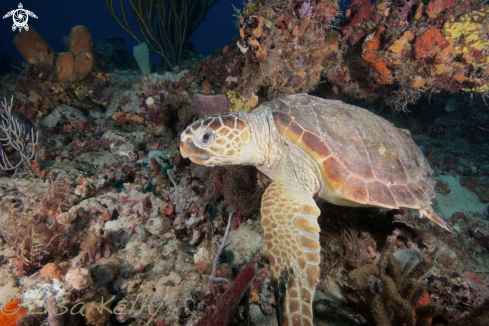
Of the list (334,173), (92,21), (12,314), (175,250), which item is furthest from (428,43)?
(92,21)

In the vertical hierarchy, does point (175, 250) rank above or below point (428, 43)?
below

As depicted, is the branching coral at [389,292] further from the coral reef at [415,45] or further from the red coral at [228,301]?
the coral reef at [415,45]

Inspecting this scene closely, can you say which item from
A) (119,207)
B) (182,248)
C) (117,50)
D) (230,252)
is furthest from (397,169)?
(117,50)

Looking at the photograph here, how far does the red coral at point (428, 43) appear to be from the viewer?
3605 millimetres

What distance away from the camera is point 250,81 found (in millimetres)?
3934

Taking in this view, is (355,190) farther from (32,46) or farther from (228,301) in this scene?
(32,46)

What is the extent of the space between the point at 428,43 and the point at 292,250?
169 inches

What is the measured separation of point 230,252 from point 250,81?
294 centimetres

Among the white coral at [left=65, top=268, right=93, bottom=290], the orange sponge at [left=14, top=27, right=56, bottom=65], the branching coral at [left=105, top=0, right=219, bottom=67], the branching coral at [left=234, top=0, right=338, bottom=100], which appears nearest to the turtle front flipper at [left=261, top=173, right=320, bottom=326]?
the white coral at [left=65, top=268, right=93, bottom=290]

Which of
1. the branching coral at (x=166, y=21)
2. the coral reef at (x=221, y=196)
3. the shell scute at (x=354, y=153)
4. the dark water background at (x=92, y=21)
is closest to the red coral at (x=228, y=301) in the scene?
the coral reef at (x=221, y=196)

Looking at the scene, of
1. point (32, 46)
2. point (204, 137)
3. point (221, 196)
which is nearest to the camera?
point (204, 137)

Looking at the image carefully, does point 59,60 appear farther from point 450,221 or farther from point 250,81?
point 450,221

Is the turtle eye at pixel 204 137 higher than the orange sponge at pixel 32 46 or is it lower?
lower

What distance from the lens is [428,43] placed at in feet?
11.9
